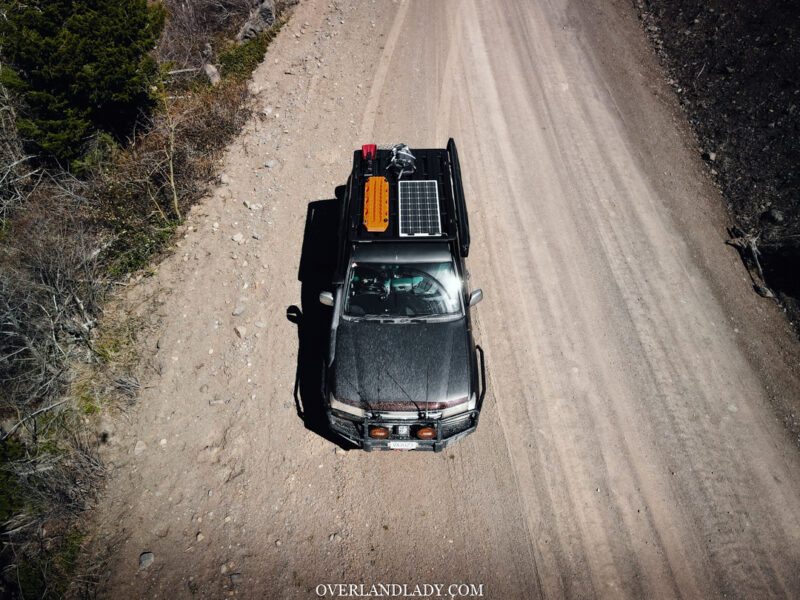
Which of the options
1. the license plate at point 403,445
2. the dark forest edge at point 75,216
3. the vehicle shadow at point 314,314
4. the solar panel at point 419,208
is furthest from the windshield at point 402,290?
the dark forest edge at point 75,216

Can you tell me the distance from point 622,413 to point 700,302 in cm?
302

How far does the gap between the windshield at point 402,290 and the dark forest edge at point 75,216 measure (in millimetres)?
4320

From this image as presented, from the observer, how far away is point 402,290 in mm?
6055

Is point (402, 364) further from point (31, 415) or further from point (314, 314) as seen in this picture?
point (31, 415)

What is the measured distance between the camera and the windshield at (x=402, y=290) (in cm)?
597

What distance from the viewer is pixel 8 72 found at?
777cm

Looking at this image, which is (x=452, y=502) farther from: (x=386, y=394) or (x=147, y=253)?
(x=147, y=253)

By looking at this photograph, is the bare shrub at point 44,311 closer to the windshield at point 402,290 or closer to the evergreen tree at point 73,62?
the evergreen tree at point 73,62

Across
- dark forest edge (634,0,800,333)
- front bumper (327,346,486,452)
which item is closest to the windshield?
front bumper (327,346,486,452)

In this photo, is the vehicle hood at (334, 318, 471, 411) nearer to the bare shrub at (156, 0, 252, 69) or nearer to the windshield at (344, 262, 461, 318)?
the windshield at (344, 262, 461, 318)

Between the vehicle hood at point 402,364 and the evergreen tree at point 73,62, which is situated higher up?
the evergreen tree at point 73,62

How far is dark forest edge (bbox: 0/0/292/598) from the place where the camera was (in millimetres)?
5812

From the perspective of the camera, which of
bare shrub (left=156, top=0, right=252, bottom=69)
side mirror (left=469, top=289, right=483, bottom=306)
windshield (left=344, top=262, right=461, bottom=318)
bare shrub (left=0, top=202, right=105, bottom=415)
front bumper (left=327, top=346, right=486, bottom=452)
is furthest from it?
bare shrub (left=156, top=0, right=252, bottom=69)

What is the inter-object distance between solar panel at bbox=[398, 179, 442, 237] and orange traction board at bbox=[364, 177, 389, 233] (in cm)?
25
